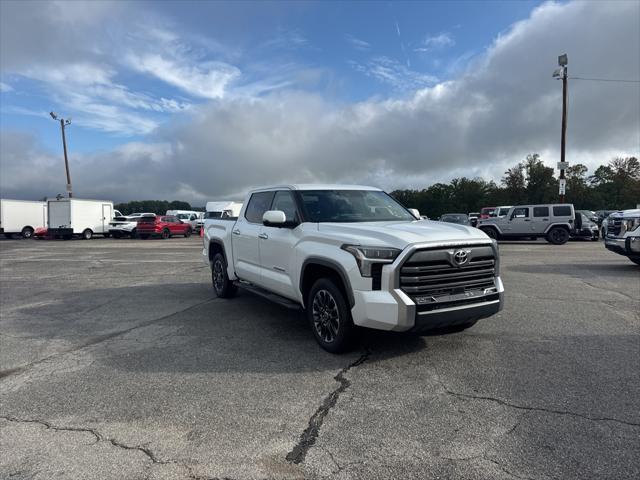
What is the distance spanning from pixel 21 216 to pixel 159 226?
10.1m

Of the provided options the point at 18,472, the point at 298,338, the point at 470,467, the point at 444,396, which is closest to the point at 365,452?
the point at 470,467

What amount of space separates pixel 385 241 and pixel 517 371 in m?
1.78

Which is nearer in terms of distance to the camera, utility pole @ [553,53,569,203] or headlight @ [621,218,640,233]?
headlight @ [621,218,640,233]

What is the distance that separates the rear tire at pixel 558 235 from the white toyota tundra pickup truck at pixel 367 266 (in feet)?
59.5

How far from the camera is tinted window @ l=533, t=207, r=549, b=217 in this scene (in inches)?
845

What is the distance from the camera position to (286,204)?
19.5ft

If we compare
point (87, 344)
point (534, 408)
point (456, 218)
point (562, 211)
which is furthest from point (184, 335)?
point (456, 218)

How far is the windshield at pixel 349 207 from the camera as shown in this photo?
18.1ft

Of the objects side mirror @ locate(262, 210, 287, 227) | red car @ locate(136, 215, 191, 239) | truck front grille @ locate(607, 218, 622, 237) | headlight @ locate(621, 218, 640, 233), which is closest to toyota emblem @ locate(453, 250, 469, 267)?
side mirror @ locate(262, 210, 287, 227)

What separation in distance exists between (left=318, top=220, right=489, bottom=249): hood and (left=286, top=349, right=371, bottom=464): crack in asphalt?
128cm

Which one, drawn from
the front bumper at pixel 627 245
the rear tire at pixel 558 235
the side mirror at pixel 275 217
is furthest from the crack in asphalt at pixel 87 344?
the rear tire at pixel 558 235

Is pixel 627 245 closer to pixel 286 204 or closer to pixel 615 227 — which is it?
pixel 615 227

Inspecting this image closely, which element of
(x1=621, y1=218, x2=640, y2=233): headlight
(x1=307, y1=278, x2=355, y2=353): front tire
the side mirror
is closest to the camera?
(x1=307, y1=278, x2=355, y2=353): front tire

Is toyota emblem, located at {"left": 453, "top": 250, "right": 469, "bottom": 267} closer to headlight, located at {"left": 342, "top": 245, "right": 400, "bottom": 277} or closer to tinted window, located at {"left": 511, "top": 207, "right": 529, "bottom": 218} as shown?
headlight, located at {"left": 342, "top": 245, "right": 400, "bottom": 277}
